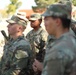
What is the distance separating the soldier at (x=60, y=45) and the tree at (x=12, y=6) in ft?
152

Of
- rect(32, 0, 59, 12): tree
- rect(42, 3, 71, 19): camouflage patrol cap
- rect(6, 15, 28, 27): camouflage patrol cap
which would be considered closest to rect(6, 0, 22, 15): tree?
rect(32, 0, 59, 12): tree

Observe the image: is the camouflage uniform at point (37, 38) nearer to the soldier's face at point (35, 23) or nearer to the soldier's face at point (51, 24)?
the soldier's face at point (35, 23)

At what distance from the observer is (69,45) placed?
2525 millimetres

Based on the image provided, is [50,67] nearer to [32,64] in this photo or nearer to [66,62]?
[66,62]

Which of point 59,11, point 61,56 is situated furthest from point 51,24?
point 61,56

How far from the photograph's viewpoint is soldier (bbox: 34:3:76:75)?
246 centimetres

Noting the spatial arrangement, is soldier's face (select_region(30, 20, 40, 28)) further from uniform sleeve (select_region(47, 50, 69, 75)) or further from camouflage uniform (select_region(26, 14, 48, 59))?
uniform sleeve (select_region(47, 50, 69, 75))

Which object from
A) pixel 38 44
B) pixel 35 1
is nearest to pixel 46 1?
pixel 35 1

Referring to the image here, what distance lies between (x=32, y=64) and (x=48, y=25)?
1422 millimetres

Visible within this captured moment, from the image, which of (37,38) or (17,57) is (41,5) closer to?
(37,38)

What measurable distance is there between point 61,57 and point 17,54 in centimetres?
141

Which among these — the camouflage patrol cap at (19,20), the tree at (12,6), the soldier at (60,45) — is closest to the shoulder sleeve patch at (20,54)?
the camouflage patrol cap at (19,20)

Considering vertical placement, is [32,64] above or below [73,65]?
below

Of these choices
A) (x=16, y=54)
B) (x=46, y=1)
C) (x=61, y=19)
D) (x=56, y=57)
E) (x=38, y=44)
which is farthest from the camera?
(x=46, y=1)
